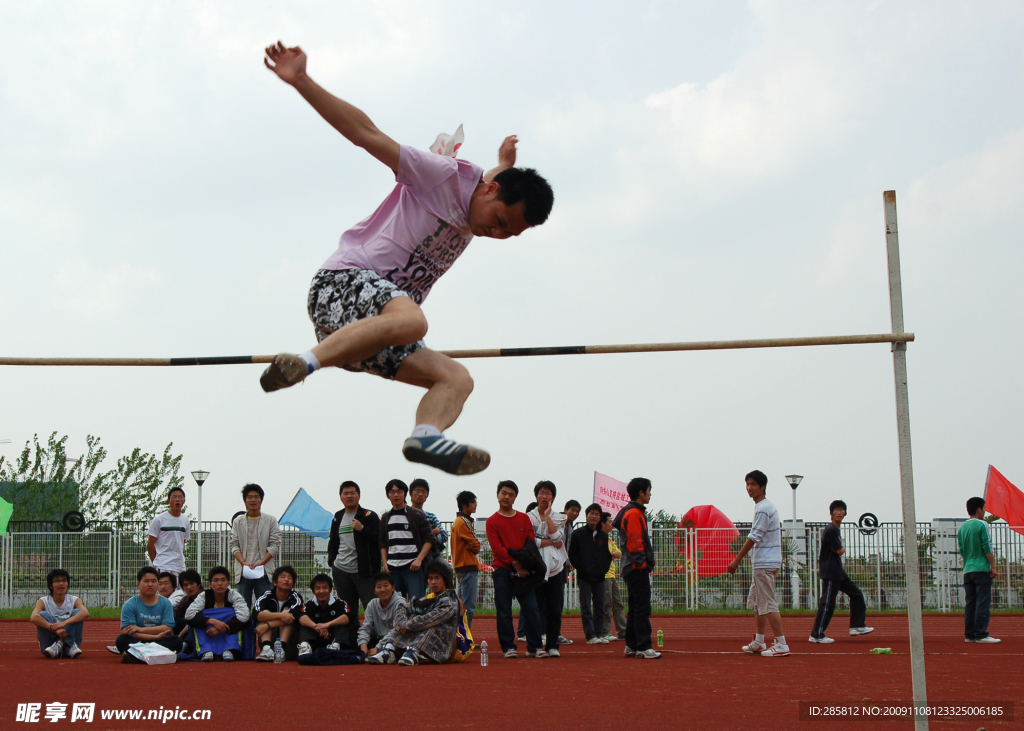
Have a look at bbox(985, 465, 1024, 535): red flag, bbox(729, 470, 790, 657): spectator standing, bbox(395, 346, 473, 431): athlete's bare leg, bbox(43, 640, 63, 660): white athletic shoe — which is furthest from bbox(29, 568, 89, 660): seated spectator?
bbox(985, 465, 1024, 535): red flag

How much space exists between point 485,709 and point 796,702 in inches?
82.1

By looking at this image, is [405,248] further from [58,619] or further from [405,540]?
[58,619]

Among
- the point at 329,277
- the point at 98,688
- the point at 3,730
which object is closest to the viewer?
the point at 329,277

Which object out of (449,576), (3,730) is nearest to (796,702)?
(449,576)

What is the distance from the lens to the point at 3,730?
5.73m

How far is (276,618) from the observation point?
373 inches

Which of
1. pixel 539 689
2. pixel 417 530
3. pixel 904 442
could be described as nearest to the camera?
pixel 904 442

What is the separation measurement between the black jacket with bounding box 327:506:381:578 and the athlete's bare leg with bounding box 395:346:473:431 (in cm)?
527

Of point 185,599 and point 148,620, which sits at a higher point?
point 185,599

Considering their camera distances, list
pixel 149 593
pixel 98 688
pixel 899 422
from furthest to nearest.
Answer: pixel 149 593 < pixel 98 688 < pixel 899 422

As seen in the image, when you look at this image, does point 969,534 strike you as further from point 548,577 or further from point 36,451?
point 36,451

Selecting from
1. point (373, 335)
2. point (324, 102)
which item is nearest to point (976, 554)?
point (373, 335)

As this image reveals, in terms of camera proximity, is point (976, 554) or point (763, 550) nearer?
point (763, 550)

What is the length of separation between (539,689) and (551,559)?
2741 millimetres
